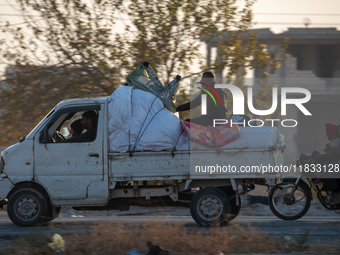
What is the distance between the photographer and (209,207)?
738cm

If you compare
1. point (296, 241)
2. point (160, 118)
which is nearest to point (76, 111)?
point (160, 118)

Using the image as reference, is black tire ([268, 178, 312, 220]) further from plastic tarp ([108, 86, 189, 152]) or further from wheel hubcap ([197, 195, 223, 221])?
plastic tarp ([108, 86, 189, 152])

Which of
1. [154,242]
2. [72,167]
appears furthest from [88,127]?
[154,242]

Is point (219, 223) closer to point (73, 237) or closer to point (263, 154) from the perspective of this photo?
point (263, 154)

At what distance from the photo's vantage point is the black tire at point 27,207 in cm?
745

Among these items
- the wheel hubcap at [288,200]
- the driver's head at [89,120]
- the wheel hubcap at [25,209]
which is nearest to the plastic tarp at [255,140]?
the wheel hubcap at [288,200]

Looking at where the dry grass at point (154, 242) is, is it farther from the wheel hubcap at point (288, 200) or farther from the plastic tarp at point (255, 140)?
the wheel hubcap at point (288, 200)

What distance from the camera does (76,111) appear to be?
7.71 meters

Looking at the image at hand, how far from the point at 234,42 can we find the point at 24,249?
877 centimetres

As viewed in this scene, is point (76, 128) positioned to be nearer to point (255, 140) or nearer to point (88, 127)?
point (88, 127)

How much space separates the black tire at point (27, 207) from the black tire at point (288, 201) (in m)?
4.00

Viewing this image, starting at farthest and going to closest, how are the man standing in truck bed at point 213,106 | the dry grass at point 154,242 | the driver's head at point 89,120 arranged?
the man standing in truck bed at point 213,106 < the driver's head at point 89,120 < the dry grass at point 154,242

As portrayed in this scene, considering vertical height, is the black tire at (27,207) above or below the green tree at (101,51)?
below

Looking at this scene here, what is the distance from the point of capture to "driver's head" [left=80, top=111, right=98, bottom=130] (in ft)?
24.9
